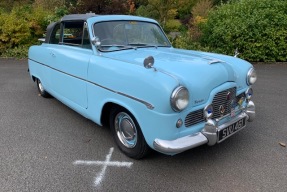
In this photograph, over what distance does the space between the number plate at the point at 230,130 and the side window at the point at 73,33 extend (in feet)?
7.79

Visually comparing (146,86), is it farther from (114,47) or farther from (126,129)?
(114,47)

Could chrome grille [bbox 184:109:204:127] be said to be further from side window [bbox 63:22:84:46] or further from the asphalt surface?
side window [bbox 63:22:84:46]

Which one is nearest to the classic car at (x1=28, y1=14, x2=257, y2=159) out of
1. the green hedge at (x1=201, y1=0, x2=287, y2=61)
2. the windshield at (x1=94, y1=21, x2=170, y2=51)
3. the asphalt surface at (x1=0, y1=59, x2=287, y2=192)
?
the windshield at (x1=94, y1=21, x2=170, y2=51)

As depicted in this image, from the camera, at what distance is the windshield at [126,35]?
370 centimetres

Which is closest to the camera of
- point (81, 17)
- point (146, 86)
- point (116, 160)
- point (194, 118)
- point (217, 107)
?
point (146, 86)

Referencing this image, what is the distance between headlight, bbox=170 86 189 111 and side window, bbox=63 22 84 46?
2.05 meters

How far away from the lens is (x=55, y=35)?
4.93 meters

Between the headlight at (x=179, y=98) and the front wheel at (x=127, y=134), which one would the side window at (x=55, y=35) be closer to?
the front wheel at (x=127, y=134)

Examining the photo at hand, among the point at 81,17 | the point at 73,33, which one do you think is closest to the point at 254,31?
the point at 73,33

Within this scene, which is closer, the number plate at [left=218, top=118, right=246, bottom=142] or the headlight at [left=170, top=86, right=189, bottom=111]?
the headlight at [left=170, top=86, right=189, bottom=111]

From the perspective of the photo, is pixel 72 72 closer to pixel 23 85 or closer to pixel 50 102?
pixel 50 102

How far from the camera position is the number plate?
288 centimetres

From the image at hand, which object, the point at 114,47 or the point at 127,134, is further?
the point at 114,47

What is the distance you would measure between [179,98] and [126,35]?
167cm
